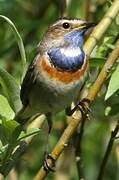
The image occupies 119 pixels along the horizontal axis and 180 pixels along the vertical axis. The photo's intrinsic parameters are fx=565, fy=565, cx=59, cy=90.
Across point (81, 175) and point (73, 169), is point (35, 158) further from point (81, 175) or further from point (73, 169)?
point (81, 175)

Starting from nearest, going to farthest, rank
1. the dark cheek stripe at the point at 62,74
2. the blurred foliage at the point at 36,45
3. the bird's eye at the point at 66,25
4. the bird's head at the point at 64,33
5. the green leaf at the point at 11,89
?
the green leaf at the point at 11,89
the dark cheek stripe at the point at 62,74
the bird's head at the point at 64,33
the bird's eye at the point at 66,25
the blurred foliage at the point at 36,45

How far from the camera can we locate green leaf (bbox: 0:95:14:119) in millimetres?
3599

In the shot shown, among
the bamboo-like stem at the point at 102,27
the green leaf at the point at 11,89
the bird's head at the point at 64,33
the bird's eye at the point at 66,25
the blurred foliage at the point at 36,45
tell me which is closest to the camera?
the green leaf at the point at 11,89

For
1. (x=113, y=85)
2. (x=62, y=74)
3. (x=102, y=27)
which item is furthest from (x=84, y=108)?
(x=62, y=74)

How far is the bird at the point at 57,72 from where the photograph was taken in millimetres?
4430

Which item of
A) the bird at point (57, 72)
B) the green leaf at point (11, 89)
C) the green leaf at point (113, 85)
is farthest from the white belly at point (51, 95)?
the green leaf at point (113, 85)

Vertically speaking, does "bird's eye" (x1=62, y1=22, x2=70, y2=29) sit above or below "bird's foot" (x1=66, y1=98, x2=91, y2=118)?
above

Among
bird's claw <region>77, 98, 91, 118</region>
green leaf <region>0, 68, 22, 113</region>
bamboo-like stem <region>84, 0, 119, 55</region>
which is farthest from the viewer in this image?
bamboo-like stem <region>84, 0, 119, 55</region>

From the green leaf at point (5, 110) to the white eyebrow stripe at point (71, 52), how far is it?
1.08 m

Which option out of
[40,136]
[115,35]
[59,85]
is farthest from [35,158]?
[115,35]

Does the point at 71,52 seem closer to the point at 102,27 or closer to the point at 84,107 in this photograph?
the point at 102,27

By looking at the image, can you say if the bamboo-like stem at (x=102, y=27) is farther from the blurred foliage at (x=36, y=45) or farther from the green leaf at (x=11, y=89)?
the green leaf at (x=11, y=89)

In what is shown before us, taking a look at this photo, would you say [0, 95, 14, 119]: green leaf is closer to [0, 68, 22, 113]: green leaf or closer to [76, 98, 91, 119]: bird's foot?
[0, 68, 22, 113]: green leaf

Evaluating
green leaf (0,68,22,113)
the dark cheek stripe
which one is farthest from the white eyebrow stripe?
green leaf (0,68,22,113)
